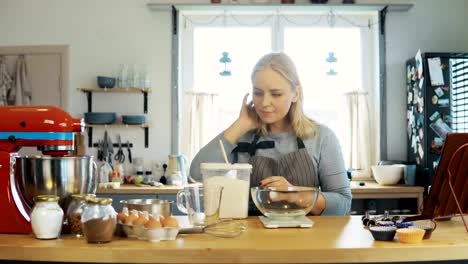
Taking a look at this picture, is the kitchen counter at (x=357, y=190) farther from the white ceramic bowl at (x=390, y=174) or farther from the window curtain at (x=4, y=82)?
the window curtain at (x=4, y=82)

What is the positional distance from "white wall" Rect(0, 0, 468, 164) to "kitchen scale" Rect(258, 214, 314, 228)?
10.5 feet

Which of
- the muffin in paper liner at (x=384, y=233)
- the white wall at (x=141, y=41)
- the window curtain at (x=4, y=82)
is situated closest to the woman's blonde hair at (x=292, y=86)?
the muffin in paper liner at (x=384, y=233)

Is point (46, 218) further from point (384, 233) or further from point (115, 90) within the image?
point (115, 90)

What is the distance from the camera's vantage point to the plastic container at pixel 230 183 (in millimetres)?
1865

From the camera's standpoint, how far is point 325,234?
1.57m

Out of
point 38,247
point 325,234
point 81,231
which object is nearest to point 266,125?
point 325,234

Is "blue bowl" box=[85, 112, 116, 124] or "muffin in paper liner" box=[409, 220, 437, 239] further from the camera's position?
"blue bowl" box=[85, 112, 116, 124]

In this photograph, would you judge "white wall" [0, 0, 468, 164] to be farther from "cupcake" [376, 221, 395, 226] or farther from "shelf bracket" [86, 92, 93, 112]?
"cupcake" [376, 221, 395, 226]

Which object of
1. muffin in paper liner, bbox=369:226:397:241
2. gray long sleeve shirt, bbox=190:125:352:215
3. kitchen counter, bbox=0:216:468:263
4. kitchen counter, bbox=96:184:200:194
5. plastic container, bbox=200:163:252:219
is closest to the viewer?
kitchen counter, bbox=0:216:468:263

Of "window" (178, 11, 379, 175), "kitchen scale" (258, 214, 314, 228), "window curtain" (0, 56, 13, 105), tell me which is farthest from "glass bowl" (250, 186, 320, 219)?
"window curtain" (0, 56, 13, 105)

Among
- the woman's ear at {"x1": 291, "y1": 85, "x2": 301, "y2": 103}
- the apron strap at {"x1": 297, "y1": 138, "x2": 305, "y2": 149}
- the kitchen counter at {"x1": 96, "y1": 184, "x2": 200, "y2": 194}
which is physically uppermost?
the woman's ear at {"x1": 291, "y1": 85, "x2": 301, "y2": 103}

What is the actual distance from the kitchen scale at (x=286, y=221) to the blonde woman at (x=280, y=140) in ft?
1.50

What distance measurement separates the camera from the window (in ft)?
→ 16.4

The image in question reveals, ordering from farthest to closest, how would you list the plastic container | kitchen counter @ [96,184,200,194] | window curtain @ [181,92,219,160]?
window curtain @ [181,92,219,160] → kitchen counter @ [96,184,200,194] → the plastic container
